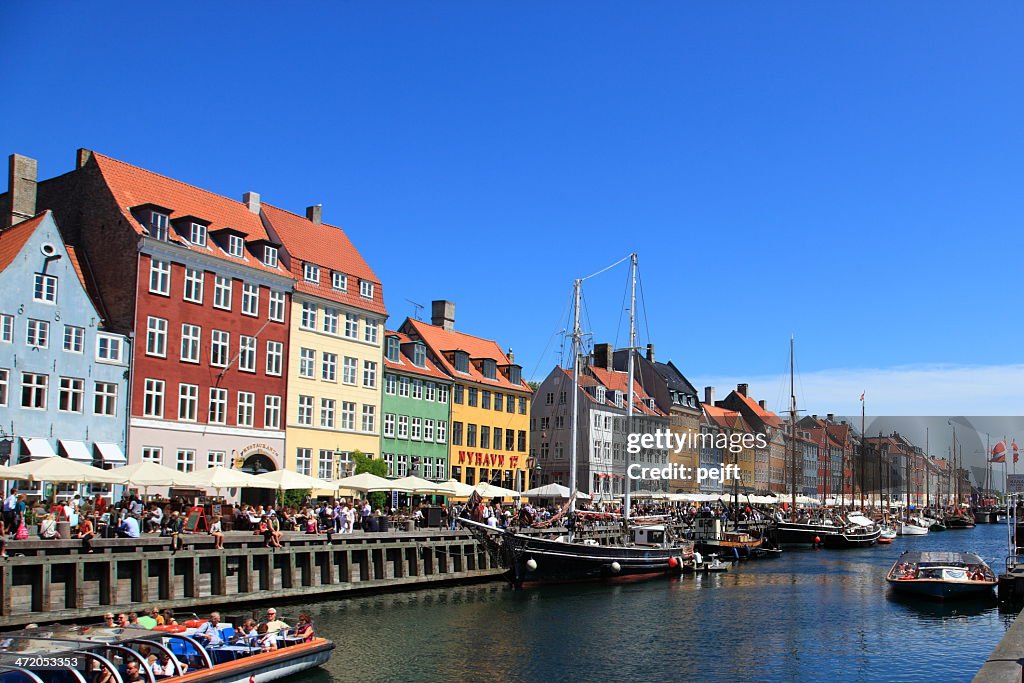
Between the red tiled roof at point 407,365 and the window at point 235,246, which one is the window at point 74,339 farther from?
the red tiled roof at point 407,365

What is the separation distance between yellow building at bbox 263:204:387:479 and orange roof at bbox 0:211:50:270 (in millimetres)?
16093

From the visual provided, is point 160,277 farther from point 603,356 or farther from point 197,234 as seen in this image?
point 603,356

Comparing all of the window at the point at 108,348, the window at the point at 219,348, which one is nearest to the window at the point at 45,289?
the window at the point at 108,348

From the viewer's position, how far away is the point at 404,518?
166 feet

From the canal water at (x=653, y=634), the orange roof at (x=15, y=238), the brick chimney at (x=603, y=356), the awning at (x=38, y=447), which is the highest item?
the brick chimney at (x=603, y=356)

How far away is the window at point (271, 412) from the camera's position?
59.1 metres

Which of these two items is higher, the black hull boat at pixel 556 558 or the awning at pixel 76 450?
the awning at pixel 76 450

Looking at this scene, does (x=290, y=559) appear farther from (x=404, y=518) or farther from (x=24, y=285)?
(x=24, y=285)

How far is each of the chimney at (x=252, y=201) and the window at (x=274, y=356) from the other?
934 cm

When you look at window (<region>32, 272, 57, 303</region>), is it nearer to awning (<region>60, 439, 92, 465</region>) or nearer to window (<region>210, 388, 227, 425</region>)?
awning (<region>60, 439, 92, 465</region>)

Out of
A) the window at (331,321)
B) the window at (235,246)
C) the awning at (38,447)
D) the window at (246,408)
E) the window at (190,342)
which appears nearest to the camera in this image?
the awning at (38,447)

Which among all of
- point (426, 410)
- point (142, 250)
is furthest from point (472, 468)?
point (142, 250)

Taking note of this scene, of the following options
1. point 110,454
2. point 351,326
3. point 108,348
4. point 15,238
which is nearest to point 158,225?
point 108,348

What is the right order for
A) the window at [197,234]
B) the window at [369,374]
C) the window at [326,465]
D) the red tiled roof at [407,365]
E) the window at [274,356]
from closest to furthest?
the window at [197,234]
the window at [274,356]
the window at [326,465]
the window at [369,374]
the red tiled roof at [407,365]
